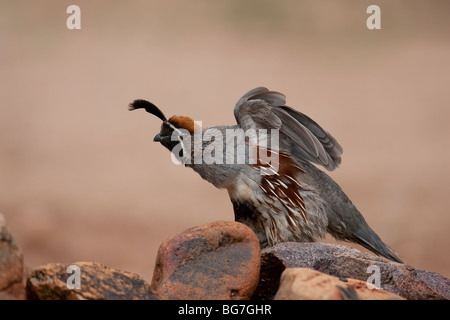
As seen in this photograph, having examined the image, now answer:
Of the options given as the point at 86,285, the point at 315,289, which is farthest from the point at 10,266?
the point at 315,289

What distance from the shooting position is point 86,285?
151cm

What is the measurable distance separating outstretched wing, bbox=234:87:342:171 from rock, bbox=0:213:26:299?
3.83 ft

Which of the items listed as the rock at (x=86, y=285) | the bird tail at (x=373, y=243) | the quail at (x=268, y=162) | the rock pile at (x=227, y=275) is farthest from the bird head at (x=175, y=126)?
the rock at (x=86, y=285)

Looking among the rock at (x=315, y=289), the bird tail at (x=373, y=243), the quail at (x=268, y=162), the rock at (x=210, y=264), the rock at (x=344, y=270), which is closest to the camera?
the rock at (x=315, y=289)

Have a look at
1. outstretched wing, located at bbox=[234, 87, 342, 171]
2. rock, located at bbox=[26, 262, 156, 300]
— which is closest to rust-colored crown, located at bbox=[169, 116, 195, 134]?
outstretched wing, located at bbox=[234, 87, 342, 171]

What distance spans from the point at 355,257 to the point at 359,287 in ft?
1.20

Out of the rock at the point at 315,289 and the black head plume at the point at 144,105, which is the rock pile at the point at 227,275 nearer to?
the rock at the point at 315,289

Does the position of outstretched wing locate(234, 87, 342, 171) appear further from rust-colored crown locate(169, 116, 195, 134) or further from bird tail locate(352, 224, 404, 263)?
bird tail locate(352, 224, 404, 263)

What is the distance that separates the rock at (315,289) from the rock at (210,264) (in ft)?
0.66

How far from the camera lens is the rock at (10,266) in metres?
1.54

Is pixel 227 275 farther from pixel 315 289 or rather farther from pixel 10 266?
pixel 10 266

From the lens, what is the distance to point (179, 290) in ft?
5.59
